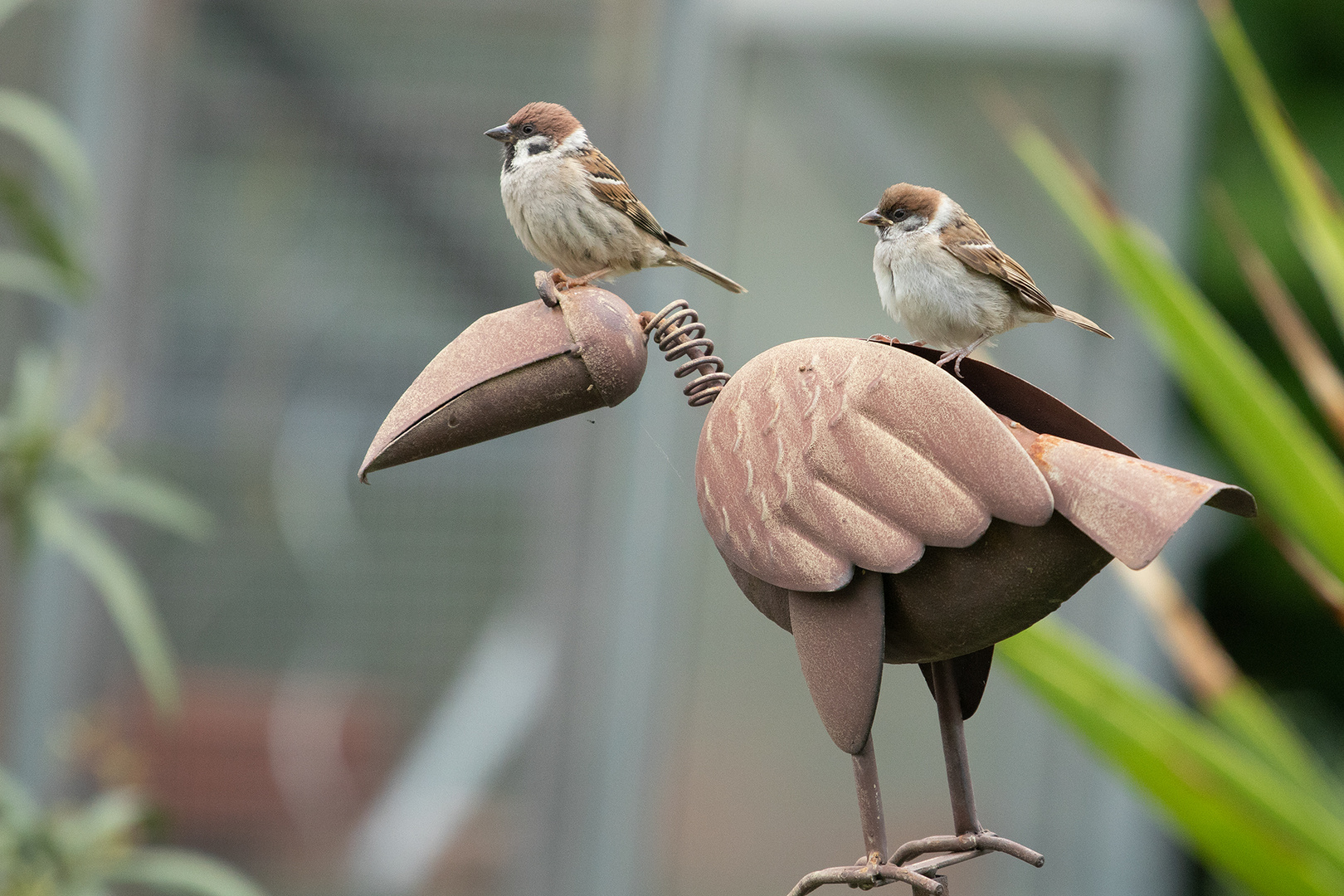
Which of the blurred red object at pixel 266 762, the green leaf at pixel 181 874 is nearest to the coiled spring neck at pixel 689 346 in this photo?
the green leaf at pixel 181 874

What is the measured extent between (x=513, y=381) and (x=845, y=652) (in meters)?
0.25

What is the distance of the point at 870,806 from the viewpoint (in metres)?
0.69

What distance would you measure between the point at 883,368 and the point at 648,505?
2.09 meters

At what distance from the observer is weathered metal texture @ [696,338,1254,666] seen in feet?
2.17

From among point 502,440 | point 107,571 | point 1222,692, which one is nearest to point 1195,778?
point 1222,692

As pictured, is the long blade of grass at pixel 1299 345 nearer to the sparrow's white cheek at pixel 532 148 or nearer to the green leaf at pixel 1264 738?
the green leaf at pixel 1264 738

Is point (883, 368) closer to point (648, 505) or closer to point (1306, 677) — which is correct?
point (648, 505)

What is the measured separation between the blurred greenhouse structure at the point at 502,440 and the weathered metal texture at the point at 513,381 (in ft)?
6.11

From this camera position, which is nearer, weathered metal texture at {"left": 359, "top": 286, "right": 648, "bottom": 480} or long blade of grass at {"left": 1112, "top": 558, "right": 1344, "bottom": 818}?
weathered metal texture at {"left": 359, "top": 286, "right": 648, "bottom": 480}

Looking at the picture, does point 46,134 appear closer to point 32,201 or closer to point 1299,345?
point 32,201

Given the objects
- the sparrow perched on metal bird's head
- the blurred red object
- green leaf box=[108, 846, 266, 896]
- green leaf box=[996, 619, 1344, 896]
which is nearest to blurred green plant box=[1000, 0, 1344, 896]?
green leaf box=[996, 619, 1344, 896]

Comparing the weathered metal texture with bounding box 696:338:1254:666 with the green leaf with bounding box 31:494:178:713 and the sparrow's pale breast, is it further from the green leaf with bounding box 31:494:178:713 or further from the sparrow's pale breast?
the green leaf with bounding box 31:494:178:713

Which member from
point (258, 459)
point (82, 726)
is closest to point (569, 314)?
point (82, 726)

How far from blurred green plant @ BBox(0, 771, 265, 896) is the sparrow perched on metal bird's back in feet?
3.70
